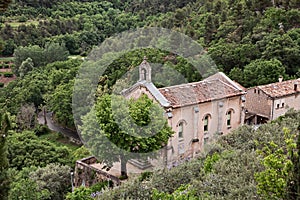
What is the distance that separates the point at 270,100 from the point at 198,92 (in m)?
7.07

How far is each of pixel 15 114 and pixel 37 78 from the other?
971 centimetres

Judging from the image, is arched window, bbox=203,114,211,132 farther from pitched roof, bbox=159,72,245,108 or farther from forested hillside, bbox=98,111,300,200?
forested hillside, bbox=98,111,300,200

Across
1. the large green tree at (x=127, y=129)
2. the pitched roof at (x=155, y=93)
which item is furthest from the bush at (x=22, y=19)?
Answer: the large green tree at (x=127, y=129)

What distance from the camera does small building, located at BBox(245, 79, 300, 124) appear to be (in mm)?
29125

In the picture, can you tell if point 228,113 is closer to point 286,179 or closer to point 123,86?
point 123,86

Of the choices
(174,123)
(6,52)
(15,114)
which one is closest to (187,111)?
(174,123)

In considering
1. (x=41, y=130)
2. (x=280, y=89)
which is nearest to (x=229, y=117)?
(x=280, y=89)

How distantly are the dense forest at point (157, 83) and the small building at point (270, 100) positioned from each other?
4220 millimetres

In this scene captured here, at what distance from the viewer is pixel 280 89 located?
29.7 metres

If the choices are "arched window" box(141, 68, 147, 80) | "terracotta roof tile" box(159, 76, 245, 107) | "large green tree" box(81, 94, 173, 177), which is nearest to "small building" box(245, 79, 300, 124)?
"terracotta roof tile" box(159, 76, 245, 107)

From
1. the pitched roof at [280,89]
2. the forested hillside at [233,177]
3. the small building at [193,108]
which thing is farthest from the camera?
the pitched roof at [280,89]

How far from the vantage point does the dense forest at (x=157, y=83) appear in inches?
535

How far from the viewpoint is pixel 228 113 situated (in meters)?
25.9

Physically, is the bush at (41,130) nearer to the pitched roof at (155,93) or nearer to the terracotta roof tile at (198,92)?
the pitched roof at (155,93)
